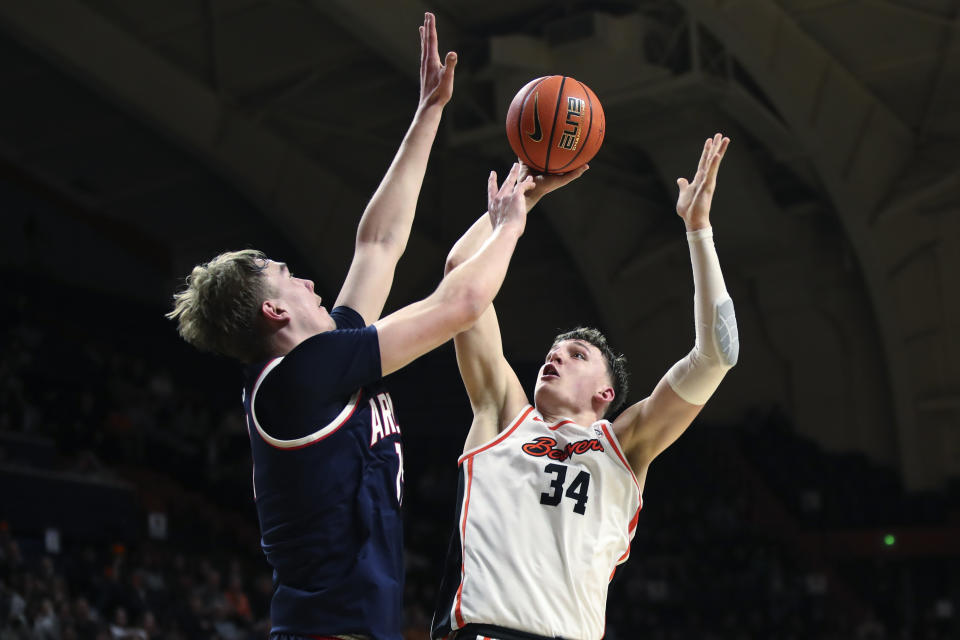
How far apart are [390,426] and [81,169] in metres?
20.1

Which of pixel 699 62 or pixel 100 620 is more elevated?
pixel 699 62

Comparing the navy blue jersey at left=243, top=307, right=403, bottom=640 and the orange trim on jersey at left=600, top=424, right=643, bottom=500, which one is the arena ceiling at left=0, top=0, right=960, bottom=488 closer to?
the orange trim on jersey at left=600, top=424, right=643, bottom=500

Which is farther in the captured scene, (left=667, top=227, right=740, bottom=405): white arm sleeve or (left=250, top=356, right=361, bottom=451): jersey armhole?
(left=667, top=227, right=740, bottom=405): white arm sleeve

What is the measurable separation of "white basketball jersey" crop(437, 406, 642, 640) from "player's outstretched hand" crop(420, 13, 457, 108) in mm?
1225

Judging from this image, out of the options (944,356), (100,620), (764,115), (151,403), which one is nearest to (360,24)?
(764,115)

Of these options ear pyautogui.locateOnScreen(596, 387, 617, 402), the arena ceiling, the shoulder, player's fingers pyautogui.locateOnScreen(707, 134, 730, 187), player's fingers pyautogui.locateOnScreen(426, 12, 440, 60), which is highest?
the arena ceiling

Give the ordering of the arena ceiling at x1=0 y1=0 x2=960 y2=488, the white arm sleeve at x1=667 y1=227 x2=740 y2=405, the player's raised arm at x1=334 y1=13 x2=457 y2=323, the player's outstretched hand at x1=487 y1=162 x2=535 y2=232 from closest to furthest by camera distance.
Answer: the player's outstretched hand at x1=487 y1=162 x2=535 y2=232
the player's raised arm at x1=334 y1=13 x2=457 y2=323
the white arm sleeve at x1=667 y1=227 x2=740 y2=405
the arena ceiling at x1=0 y1=0 x2=960 y2=488

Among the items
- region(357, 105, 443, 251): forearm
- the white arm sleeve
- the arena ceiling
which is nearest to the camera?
region(357, 105, 443, 251): forearm

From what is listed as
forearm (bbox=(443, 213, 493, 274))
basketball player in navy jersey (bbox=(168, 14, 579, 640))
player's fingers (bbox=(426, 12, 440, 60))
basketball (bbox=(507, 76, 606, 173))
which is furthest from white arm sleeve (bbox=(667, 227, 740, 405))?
basketball player in navy jersey (bbox=(168, 14, 579, 640))

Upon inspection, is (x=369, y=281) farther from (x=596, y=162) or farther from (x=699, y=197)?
(x=596, y=162)

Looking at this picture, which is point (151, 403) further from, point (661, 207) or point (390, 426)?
point (390, 426)

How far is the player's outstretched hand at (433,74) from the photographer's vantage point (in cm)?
355

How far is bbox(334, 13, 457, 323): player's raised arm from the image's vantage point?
10.9 ft

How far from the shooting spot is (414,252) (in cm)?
2272
